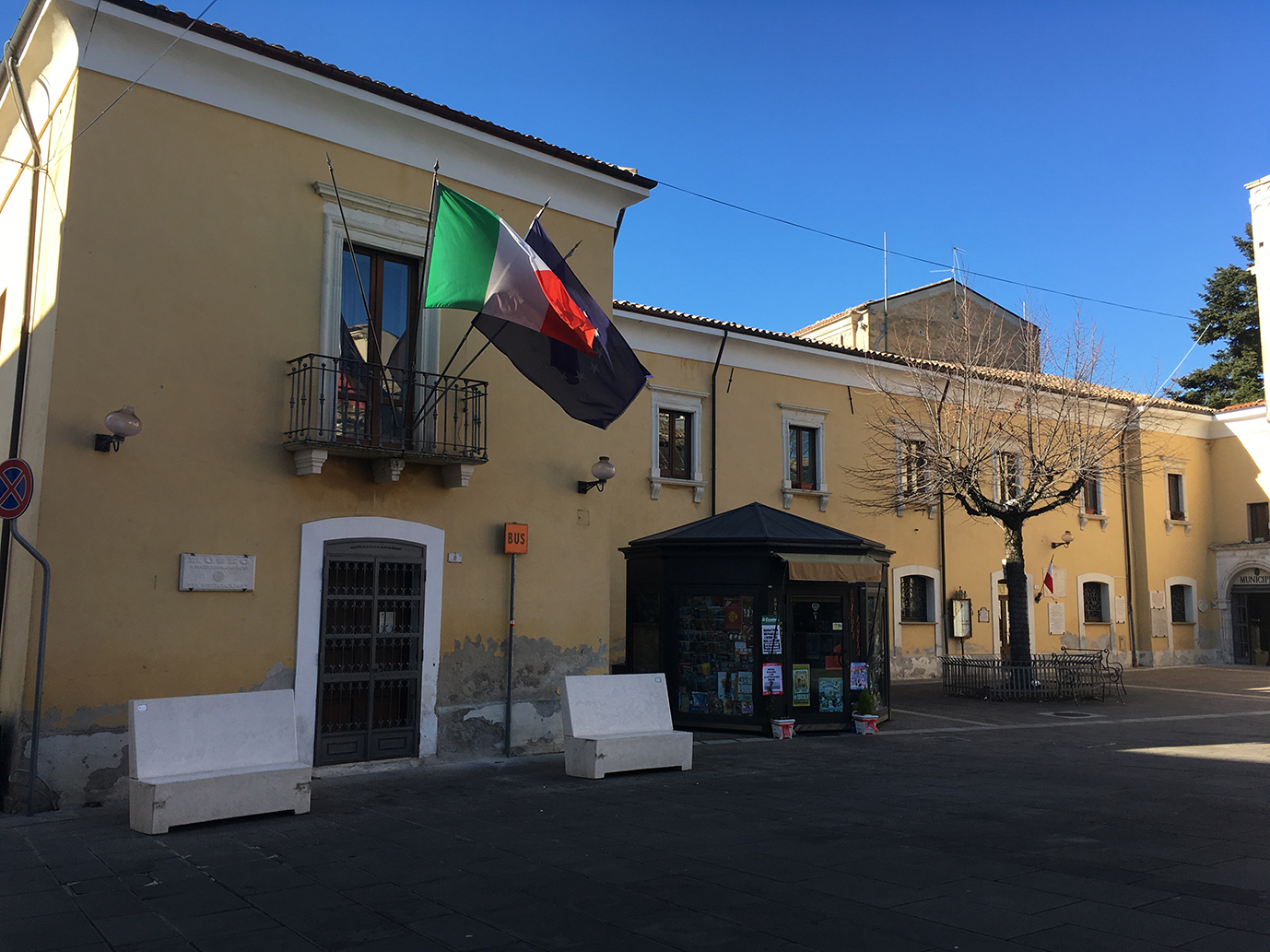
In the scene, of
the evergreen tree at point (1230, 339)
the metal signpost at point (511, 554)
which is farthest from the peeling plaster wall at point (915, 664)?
the evergreen tree at point (1230, 339)

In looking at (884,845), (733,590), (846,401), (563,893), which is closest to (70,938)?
(563,893)

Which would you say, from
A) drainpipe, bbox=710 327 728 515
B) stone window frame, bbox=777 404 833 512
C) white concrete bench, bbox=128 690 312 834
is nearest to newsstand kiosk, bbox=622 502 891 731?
drainpipe, bbox=710 327 728 515

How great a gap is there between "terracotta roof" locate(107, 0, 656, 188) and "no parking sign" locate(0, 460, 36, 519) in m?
4.84

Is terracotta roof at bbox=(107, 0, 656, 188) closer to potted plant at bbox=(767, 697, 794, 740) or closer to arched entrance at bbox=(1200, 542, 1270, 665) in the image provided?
potted plant at bbox=(767, 697, 794, 740)

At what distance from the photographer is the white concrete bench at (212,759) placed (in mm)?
7754

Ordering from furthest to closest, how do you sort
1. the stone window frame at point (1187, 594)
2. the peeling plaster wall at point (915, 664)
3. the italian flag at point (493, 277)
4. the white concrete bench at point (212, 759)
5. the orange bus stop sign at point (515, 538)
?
1. the stone window frame at point (1187, 594)
2. the peeling plaster wall at point (915, 664)
3. the orange bus stop sign at point (515, 538)
4. the italian flag at point (493, 277)
5. the white concrete bench at point (212, 759)

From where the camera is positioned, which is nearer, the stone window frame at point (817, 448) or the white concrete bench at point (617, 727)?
the white concrete bench at point (617, 727)

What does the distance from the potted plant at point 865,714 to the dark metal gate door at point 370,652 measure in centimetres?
660

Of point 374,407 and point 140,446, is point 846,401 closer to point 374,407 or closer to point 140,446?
point 374,407

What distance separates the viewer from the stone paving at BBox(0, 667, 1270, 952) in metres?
5.14

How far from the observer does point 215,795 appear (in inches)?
312

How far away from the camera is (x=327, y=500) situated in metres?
11.0

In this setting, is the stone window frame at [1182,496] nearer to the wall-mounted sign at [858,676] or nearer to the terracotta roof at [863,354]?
the terracotta roof at [863,354]

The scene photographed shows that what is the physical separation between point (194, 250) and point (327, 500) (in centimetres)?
301
